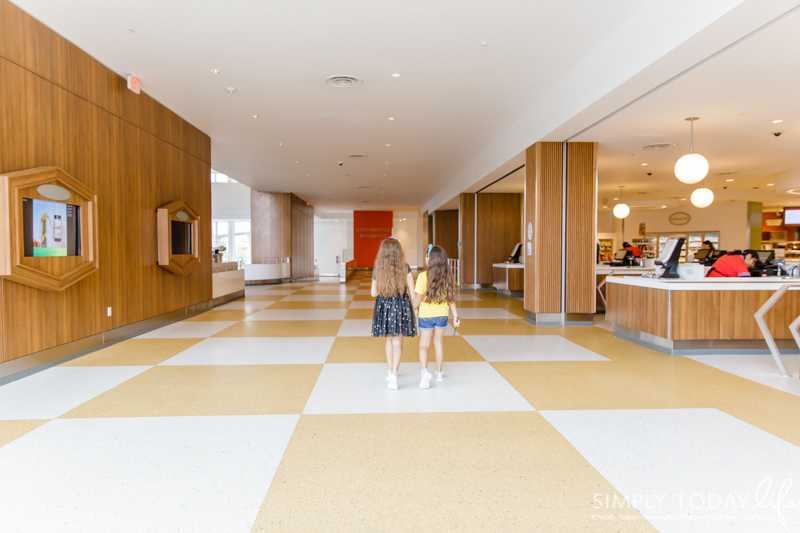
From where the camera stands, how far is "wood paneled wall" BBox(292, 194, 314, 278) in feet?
62.5

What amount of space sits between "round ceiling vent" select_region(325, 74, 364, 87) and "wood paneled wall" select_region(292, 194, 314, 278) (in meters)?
12.7

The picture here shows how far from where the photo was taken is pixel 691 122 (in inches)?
280

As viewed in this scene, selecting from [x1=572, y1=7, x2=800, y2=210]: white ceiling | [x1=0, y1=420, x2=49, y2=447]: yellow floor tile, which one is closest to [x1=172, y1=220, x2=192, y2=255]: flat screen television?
[x1=0, y1=420, x2=49, y2=447]: yellow floor tile

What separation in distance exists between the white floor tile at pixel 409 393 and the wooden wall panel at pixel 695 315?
2724 mm

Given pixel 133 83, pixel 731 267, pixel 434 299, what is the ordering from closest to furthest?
pixel 434 299 < pixel 731 267 < pixel 133 83

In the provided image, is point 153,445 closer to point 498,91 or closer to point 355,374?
point 355,374

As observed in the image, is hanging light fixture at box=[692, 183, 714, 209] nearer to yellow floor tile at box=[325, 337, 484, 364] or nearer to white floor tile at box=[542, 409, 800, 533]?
yellow floor tile at box=[325, 337, 484, 364]

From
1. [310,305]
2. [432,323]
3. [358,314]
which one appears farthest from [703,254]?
[432,323]

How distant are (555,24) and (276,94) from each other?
169 inches

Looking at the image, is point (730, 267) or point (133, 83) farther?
point (133, 83)

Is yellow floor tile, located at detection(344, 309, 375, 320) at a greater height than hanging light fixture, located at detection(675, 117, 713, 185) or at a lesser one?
lesser

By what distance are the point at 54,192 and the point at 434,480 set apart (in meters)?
5.11

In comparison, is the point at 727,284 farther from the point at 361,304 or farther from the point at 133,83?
the point at 133,83

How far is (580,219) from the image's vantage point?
7867 millimetres
